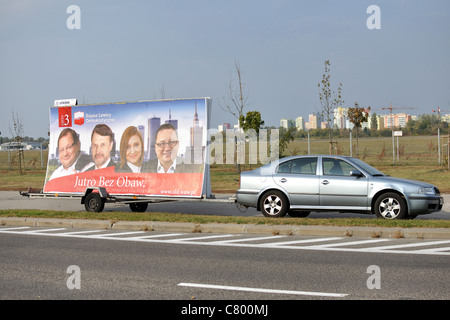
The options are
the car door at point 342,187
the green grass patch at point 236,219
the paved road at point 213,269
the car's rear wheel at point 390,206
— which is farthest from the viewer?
the car door at point 342,187

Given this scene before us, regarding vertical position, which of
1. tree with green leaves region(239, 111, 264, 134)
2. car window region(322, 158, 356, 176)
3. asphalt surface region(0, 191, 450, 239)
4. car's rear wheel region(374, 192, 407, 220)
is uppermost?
tree with green leaves region(239, 111, 264, 134)

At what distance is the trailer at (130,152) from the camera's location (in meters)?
14.1

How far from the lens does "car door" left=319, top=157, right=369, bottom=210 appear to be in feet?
41.9

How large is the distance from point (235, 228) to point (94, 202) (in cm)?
488

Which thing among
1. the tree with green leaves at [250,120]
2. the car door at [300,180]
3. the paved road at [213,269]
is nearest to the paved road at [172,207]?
the car door at [300,180]

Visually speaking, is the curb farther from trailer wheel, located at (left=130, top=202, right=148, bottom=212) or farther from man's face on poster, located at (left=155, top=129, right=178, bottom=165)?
trailer wheel, located at (left=130, top=202, right=148, bottom=212)

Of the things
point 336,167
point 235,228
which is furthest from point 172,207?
point 336,167

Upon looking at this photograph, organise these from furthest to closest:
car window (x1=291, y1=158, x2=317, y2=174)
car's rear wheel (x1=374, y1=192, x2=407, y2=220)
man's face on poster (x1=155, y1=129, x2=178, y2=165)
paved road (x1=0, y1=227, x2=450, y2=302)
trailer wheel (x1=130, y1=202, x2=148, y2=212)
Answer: trailer wheel (x1=130, y1=202, x2=148, y2=212) < man's face on poster (x1=155, y1=129, x2=178, y2=165) < car window (x1=291, y1=158, x2=317, y2=174) < car's rear wheel (x1=374, y1=192, x2=407, y2=220) < paved road (x1=0, y1=227, x2=450, y2=302)

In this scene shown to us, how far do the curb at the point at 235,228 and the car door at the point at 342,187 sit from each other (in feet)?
4.46

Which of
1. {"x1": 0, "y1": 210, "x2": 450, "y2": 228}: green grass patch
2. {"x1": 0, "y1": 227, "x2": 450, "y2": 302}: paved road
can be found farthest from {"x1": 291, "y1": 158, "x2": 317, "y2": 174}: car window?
{"x1": 0, "y1": 227, "x2": 450, "y2": 302}: paved road

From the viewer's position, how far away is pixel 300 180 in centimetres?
1327

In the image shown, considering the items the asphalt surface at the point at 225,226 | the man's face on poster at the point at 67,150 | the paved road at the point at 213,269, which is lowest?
the paved road at the point at 213,269

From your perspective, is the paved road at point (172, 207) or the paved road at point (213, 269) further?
the paved road at point (172, 207)

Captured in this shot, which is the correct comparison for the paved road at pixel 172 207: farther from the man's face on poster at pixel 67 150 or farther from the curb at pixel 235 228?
the curb at pixel 235 228
